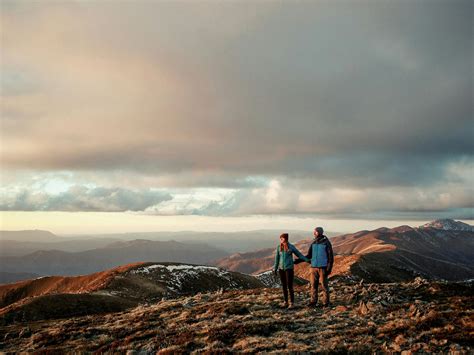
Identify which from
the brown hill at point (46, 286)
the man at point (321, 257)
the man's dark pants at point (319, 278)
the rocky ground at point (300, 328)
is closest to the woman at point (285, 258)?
the man at point (321, 257)

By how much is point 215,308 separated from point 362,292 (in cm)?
1065

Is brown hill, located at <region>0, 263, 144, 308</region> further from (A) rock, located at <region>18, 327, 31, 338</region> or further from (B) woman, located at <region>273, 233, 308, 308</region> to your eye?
(B) woman, located at <region>273, 233, 308, 308</region>

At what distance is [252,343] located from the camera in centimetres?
1320

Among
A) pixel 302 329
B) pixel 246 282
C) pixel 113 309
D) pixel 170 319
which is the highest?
pixel 302 329

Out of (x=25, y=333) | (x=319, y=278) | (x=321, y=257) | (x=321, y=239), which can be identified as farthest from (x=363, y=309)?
(x=25, y=333)

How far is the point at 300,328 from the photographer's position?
15.1m

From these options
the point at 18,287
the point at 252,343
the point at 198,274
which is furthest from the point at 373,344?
the point at 18,287

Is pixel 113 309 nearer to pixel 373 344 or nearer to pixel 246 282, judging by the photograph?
pixel 373 344

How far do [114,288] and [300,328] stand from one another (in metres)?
61.4

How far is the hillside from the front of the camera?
1644 inches

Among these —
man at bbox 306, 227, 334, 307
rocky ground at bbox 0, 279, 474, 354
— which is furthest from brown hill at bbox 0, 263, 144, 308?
man at bbox 306, 227, 334, 307

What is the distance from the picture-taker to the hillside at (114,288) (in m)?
41.8

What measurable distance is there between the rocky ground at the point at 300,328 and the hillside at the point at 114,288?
839 inches

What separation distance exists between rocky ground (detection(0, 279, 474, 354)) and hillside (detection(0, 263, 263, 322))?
21313mm
